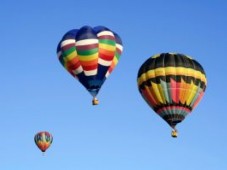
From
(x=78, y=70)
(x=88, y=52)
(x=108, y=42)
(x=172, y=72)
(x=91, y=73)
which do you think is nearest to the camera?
(x=172, y=72)

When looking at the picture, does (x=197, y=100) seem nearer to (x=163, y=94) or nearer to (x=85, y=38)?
(x=163, y=94)

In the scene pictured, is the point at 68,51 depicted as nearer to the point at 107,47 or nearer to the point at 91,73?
the point at 91,73

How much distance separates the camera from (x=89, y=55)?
47344 mm

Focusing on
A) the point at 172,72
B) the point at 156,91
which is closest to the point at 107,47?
the point at 156,91

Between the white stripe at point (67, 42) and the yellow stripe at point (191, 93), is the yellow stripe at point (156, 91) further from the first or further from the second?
the white stripe at point (67, 42)

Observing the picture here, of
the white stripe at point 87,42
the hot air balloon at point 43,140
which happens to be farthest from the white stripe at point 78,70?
the hot air balloon at point 43,140

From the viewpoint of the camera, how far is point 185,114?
44.9m

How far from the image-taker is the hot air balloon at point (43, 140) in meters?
69.3

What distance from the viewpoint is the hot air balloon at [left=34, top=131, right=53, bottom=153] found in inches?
2729

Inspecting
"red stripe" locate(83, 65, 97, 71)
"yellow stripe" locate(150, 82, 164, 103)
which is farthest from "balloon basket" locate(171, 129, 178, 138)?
"red stripe" locate(83, 65, 97, 71)

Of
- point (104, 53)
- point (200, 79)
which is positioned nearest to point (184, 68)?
point (200, 79)

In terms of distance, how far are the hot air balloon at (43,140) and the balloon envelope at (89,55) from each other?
2258 cm

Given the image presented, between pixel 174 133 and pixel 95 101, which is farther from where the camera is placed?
pixel 95 101

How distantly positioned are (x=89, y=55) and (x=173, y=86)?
7423mm
